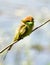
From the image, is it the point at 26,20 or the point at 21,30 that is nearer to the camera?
the point at 26,20

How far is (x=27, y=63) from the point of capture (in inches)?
65.2

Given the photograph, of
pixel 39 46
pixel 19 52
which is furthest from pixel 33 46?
pixel 19 52

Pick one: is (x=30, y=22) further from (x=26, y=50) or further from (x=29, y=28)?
(x=26, y=50)

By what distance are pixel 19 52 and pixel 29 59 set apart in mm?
116

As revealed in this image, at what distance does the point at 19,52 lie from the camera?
1590mm

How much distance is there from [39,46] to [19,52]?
22 centimetres

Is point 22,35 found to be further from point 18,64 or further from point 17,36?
point 18,64

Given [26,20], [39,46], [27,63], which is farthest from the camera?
[39,46]

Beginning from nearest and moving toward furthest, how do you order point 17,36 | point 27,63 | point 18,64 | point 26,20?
point 26,20
point 17,36
point 18,64
point 27,63

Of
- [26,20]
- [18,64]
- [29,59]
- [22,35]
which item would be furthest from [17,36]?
[29,59]

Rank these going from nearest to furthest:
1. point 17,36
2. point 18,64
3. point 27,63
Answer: point 17,36 < point 18,64 < point 27,63

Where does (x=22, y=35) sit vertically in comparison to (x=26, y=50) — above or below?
above

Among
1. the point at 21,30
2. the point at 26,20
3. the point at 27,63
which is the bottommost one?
the point at 27,63

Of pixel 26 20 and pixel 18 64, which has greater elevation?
pixel 26 20
